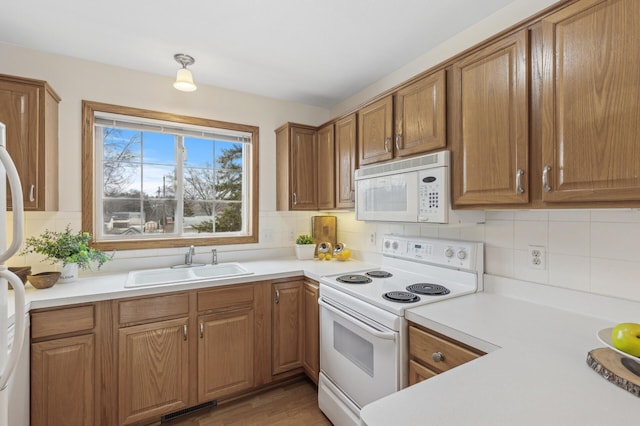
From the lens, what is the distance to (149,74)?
233 centimetres

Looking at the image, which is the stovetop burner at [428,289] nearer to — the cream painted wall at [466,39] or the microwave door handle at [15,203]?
the cream painted wall at [466,39]

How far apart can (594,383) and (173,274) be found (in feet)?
7.96

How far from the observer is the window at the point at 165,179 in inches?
88.1

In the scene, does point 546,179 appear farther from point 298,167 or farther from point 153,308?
point 153,308

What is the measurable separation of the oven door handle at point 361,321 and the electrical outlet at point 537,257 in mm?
814

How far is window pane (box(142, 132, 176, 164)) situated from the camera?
2.43 meters

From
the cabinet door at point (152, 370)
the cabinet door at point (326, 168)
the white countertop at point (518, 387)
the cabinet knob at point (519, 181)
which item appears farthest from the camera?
the cabinet door at point (326, 168)

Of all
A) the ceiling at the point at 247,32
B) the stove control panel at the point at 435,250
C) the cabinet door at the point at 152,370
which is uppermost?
the ceiling at the point at 247,32

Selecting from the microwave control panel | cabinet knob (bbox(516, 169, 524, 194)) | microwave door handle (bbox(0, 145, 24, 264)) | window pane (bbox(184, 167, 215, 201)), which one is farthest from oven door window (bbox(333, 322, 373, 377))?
window pane (bbox(184, 167, 215, 201))

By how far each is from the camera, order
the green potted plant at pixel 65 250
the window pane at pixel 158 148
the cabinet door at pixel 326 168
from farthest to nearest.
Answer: the cabinet door at pixel 326 168, the window pane at pixel 158 148, the green potted plant at pixel 65 250

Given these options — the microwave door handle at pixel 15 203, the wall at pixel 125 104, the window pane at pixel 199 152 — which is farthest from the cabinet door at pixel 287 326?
the microwave door handle at pixel 15 203

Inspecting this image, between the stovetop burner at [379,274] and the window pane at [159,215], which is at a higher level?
the window pane at [159,215]

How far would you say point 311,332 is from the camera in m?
2.16

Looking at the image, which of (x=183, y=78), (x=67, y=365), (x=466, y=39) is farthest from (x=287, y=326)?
(x=466, y=39)
